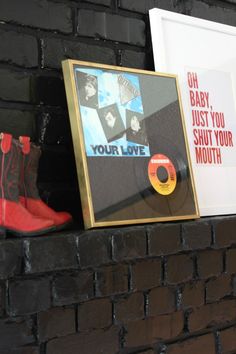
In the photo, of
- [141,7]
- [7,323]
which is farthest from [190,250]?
[141,7]

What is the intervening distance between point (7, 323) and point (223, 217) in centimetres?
74

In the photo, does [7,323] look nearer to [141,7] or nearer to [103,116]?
[103,116]

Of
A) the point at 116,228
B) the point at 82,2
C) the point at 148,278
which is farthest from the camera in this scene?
the point at 82,2

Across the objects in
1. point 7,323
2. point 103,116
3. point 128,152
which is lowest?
point 7,323

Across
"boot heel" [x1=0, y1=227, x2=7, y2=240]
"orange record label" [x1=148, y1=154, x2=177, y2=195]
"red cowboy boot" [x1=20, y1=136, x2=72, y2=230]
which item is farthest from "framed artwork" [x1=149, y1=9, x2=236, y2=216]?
"boot heel" [x1=0, y1=227, x2=7, y2=240]

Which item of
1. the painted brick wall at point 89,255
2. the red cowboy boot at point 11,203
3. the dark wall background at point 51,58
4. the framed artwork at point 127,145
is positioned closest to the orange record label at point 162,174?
the framed artwork at point 127,145

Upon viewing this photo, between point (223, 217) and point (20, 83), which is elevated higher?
point (20, 83)

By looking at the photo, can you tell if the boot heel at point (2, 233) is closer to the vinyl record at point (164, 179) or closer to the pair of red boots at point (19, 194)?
the pair of red boots at point (19, 194)

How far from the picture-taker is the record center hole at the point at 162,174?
1.49 meters

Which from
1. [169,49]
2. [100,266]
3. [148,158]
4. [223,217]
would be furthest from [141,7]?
[100,266]

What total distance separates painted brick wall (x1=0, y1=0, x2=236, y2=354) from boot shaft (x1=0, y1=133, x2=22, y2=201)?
0.13 m

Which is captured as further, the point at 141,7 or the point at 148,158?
the point at 141,7

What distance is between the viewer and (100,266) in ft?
4.43

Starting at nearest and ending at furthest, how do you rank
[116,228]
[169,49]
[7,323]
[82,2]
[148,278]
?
[7,323] < [116,228] < [148,278] < [82,2] < [169,49]
